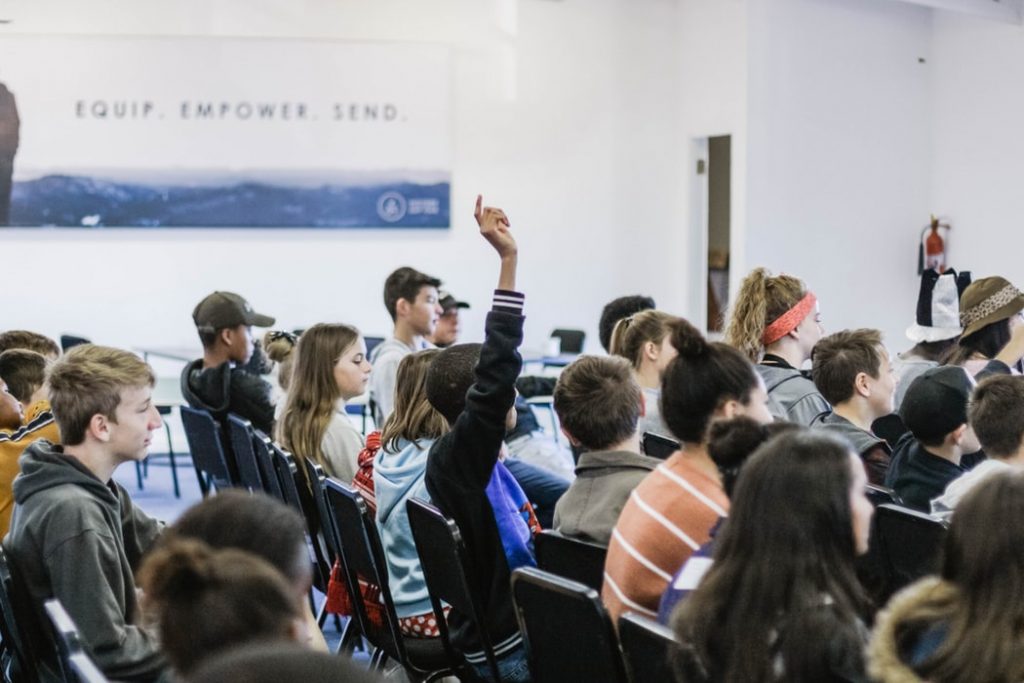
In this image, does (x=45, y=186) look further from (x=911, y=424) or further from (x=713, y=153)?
(x=911, y=424)

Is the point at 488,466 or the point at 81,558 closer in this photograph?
the point at 81,558

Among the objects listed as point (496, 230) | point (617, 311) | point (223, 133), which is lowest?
point (617, 311)

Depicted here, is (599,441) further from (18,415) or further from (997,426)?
(18,415)

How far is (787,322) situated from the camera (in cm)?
435

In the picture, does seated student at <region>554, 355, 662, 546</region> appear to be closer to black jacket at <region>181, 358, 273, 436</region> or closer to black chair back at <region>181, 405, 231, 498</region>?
black chair back at <region>181, 405, 231, 498</region>

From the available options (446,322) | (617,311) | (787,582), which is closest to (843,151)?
(446,322)

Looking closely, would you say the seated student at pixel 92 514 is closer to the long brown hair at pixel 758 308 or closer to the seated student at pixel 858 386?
the seated student at pixel 858 386

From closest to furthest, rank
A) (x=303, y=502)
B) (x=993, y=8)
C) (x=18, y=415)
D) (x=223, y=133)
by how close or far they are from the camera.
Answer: (x=18, y=415) < (x=303, y=502) < (x=993, y=8) < (x=223, y=133)

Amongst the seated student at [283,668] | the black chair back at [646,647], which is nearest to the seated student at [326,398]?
the black chair back at [646,647]

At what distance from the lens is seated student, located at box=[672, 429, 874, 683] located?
1791mm

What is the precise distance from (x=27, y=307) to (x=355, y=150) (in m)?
2.74

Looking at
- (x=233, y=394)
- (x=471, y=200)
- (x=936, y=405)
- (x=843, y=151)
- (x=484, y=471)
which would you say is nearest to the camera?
(x=484, y=471)

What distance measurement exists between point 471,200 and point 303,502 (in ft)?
20.5

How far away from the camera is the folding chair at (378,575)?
309cm
